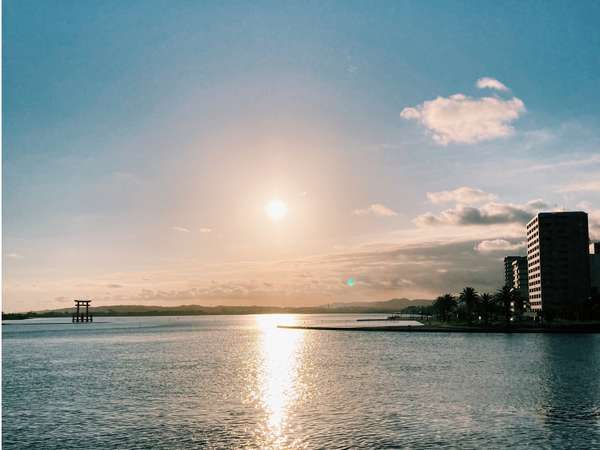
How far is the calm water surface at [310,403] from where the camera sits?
150ft

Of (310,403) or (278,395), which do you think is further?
(278,395)

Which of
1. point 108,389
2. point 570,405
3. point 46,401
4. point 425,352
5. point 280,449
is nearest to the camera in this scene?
point 280,449

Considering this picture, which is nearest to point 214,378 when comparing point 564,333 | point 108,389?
point 108,389

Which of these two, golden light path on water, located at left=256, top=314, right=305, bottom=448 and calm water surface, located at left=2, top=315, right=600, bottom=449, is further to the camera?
golden light path on water, located at left=256, top=314, right=305, bottom=448

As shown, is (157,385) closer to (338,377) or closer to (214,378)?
(214,378)

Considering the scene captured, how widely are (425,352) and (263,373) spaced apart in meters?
46.5

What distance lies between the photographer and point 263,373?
9425cm

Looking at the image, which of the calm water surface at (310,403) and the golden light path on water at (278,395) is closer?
the calm water surface at (310,403)

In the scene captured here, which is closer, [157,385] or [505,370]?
[157,385]

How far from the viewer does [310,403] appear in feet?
206

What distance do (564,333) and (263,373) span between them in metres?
136

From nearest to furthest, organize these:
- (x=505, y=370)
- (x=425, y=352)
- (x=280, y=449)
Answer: (x=280, y=449)
(x=505, y=370)
(x=425, y=352)

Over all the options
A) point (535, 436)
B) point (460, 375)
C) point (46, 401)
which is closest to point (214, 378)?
point (46, 401)

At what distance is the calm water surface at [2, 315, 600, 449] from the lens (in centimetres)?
4562
